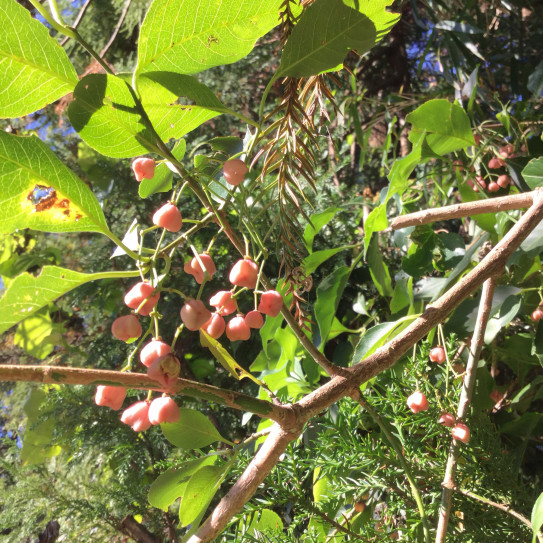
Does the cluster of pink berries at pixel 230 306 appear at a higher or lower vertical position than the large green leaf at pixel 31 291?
lower

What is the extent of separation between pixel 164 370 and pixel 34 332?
0.77 meters

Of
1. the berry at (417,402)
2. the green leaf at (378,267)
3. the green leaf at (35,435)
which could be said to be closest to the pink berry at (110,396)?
the berry at (417,402)

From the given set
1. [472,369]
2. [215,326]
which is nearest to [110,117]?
[215,326]

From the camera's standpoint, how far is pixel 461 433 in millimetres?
430

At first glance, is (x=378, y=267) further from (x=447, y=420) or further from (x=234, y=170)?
(x=234, y=170)

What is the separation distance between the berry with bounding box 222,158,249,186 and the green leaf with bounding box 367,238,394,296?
0.32m

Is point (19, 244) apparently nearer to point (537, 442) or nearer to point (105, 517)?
point (105, 517)

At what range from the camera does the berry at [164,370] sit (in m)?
0.25

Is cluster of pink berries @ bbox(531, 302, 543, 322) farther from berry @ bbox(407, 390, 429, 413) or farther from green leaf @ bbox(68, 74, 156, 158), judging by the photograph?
green leaf @ bbox(68, 74, 156, 158)

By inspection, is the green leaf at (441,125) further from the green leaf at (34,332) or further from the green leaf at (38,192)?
the green leaf at (34,332)

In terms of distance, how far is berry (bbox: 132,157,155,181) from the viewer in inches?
13.1

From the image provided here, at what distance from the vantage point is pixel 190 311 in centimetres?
30

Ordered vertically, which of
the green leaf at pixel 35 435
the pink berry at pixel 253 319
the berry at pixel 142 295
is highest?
the berry at pixel 142 295

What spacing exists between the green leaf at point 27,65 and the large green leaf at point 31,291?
0.31ft
